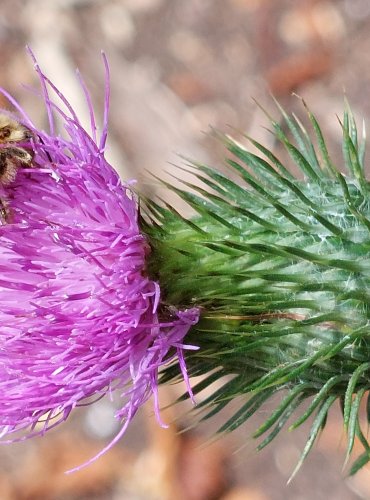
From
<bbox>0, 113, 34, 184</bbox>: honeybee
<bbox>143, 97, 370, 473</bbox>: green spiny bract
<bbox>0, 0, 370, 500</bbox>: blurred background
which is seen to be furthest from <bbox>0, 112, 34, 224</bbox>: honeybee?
<bbox>0, 0, 370, 500</bbox>: blurred background

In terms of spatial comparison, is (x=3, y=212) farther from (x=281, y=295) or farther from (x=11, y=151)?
(x=281, y=295)

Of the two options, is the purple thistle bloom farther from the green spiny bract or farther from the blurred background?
the blurred background

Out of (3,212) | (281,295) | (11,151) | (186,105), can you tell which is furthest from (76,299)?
(186,105)

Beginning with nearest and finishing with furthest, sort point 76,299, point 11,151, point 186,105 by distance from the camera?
point 76,299, point 11,151, point 186,105

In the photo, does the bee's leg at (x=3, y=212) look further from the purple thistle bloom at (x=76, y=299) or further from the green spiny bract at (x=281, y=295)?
the green spiny bract at (x=281, y=295)

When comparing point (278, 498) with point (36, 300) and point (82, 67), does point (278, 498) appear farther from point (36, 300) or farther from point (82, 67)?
point (82, 67)

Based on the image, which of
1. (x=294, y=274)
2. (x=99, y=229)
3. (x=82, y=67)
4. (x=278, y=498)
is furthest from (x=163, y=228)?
(x=82, y=67)

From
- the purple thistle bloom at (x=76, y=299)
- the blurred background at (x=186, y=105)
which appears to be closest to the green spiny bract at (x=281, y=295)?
the purple thistle bloom at (x=76, y=299)
